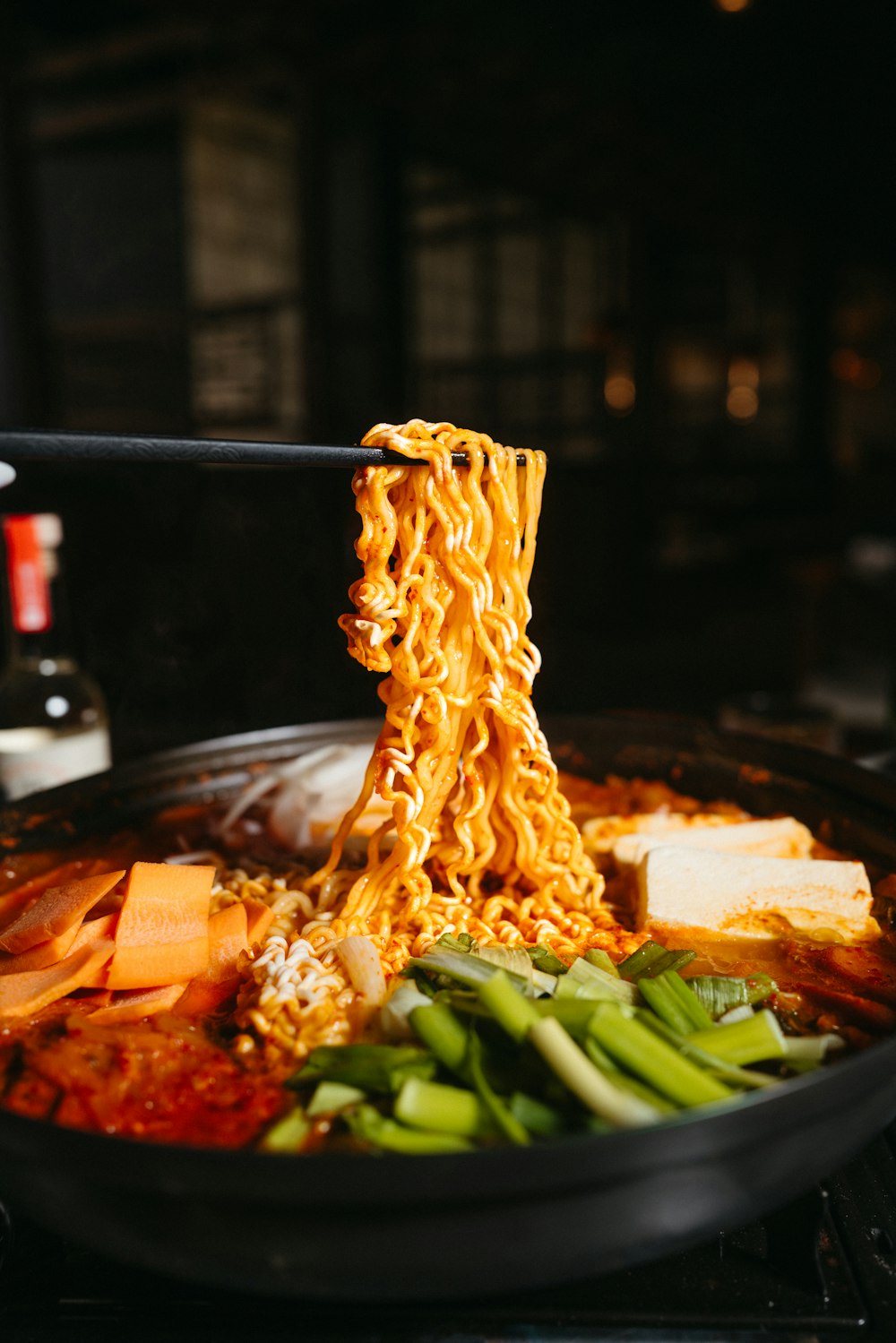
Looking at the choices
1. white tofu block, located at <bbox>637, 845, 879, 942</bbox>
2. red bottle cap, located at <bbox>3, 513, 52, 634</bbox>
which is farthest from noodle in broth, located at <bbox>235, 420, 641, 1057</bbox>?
red bottle cap, located at <bbox>3, 513, 52, 634</bbox>

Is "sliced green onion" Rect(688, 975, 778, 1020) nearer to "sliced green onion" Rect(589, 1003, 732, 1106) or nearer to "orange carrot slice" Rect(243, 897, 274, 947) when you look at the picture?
"sliced green onion" Rect(589, 1003, 732, 1106)

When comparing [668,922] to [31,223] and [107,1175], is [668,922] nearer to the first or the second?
[107,1175]

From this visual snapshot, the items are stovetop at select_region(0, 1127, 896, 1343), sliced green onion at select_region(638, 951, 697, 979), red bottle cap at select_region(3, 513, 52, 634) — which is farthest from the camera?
red bottle cap at select_region(3, 513, 52, 634)

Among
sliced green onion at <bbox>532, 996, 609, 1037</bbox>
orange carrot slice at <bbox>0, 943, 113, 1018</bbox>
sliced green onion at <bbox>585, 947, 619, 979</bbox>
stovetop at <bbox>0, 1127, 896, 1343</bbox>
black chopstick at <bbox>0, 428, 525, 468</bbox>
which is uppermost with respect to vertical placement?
black chopstick at <bbox>0, 428, 525, 468</bbox>

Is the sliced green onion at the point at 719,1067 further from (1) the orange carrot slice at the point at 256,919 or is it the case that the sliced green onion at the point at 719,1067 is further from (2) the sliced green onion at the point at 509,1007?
(1) the orange carrot slice at the point at 256,919

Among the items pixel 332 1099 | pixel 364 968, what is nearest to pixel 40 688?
pixel 364 968

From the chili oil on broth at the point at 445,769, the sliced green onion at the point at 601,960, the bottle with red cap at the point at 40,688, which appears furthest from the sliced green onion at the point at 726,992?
the bottle with red cap at the point at 40,688

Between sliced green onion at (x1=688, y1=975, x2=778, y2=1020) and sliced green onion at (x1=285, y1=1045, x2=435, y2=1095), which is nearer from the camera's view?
sliced green onion at (x1=285, y1=1045, x2=435, y2=1095)

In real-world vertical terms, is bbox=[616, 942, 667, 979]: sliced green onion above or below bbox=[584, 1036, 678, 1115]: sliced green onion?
below
